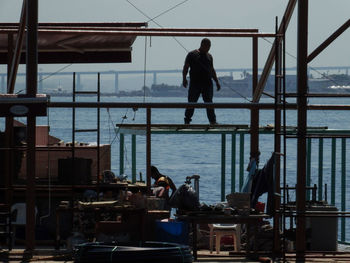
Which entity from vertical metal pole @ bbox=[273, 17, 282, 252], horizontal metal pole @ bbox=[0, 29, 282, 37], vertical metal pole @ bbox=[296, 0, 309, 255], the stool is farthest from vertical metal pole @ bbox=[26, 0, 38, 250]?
vertical metal pole @ bbox=[296, 0, 309, 255]

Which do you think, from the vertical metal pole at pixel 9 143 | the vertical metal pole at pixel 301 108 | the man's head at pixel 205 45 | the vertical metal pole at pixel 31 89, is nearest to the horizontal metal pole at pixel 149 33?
the vertical metal pole at pixel 9 143

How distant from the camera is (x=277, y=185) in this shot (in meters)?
12.7

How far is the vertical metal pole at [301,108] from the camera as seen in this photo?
11510mm

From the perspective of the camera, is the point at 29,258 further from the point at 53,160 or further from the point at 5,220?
the point at 53,160

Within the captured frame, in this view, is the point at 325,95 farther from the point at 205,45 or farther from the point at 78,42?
the point at 205,45

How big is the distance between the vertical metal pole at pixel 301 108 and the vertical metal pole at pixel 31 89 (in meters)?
3.12

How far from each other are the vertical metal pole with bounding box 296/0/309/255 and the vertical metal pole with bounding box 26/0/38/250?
10.2ft

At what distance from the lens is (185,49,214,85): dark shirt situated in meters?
17.3

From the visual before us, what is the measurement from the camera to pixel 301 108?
11.5 m

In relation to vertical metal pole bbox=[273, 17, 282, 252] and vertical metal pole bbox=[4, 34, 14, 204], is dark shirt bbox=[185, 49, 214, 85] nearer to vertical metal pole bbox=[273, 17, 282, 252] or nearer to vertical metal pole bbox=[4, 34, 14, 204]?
vertical metal pole bbox=[4, 34, 14, 204]

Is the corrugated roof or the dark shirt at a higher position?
the corrugated roof

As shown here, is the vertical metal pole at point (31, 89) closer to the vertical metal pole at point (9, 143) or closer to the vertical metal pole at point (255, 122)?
the vertical metal pole at point (9, 143)

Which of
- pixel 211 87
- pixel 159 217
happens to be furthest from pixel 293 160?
pixel 159 217

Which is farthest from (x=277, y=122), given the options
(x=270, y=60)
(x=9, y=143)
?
(x=9, y=143)
